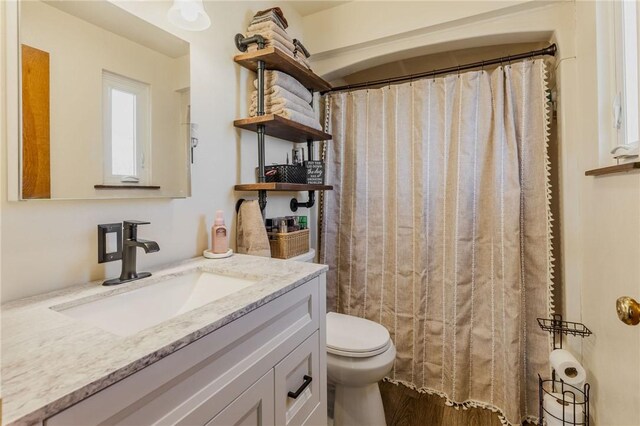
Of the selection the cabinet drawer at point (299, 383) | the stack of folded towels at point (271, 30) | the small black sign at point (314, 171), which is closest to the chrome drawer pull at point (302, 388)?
the cabinet drawer at point (299, 383)

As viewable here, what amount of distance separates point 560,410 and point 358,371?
884mm

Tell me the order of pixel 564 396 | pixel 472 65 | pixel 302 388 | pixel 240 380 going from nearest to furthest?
pixel 240 380, pixel 302 388, pixel 564 396, pixel 472 65

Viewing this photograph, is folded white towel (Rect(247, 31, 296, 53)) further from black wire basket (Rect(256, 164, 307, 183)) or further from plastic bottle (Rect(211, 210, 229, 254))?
plastic bottle (Rect(211, 210, 229, 254))

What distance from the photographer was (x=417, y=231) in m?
1.84

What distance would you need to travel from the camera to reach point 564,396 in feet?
4.48

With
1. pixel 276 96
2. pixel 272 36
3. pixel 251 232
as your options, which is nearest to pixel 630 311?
pixel 251 232

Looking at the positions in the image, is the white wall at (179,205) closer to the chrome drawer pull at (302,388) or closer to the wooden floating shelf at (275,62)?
the wooden floating shelf at (275,62)

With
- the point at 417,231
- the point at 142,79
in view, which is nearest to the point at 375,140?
the point at 417,231

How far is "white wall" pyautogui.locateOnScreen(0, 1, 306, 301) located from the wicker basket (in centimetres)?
20

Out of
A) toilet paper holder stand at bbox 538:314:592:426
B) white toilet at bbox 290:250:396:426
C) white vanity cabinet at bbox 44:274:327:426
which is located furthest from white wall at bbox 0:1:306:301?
toilet paper holder stand at bbox 538:314:592:426

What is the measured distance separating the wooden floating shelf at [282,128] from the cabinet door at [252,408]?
3.48 ft

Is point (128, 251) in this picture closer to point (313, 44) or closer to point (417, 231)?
point (417, 231)

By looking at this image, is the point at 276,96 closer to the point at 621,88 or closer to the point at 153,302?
the point at 153,302

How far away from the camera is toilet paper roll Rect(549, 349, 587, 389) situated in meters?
1.25
